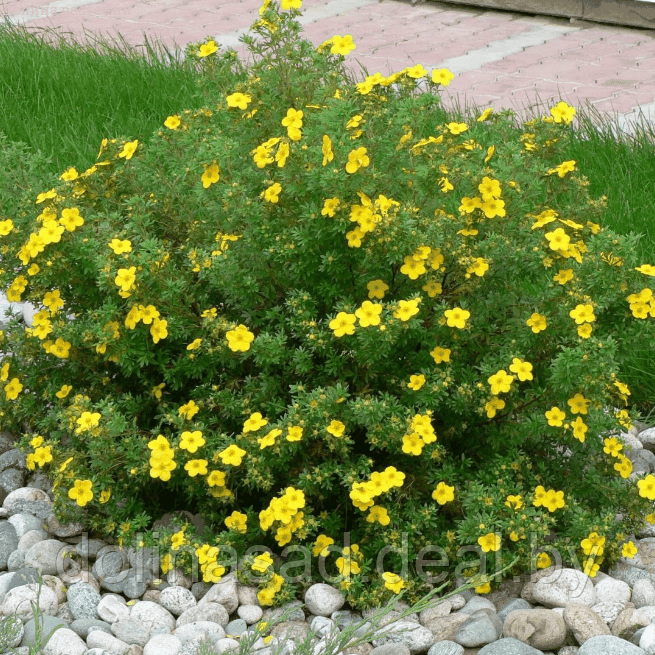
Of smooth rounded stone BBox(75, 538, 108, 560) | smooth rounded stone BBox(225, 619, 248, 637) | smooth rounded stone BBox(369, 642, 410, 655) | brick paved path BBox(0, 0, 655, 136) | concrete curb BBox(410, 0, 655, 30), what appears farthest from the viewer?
concrete curb BBox(410, 0, 655, 30)

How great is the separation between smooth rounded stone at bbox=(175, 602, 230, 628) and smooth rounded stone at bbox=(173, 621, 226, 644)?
4 centimetres

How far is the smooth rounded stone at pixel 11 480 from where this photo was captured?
10.7 feet

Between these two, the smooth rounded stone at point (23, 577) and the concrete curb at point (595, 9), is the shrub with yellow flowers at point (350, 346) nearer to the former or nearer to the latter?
the smooth rounded stone at point (23, 577)

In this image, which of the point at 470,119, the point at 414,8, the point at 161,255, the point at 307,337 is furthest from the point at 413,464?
the point at 414,8

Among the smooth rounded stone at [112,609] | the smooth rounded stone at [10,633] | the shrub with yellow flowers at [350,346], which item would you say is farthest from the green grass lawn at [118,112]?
the smooth rounded stone at [10,633]

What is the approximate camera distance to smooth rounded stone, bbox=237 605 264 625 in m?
2.60

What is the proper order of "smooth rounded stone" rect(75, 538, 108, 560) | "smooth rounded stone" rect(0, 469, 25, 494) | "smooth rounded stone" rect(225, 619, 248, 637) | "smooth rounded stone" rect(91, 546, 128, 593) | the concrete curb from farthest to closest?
1. the concrete curb
2. "smooth rounded stone" rect(0, 469, 25, 494)
3. "smooth rounded stone" rect(75, 538, 108, 560)
4. "smooth rounded stone" rect(91, 546, 128, 593)
5. "smooth rounded stone" rect(225, 619, 248, 637)

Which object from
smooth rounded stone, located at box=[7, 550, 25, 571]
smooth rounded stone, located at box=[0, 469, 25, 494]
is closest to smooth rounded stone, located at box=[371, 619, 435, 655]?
smooth rounded stone, located at box=[7, 550, 25, 571]

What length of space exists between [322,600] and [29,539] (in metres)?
0.89

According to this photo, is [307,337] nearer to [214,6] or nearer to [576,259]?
[576,259]

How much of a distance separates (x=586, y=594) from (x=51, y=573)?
1411 mm

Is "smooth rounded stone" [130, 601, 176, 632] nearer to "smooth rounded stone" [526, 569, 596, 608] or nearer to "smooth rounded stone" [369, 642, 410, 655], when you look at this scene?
"smooth rounded stone" [369, 642, 410, 655]

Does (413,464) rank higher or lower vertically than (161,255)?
lower

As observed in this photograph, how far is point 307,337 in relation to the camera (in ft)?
8.75
